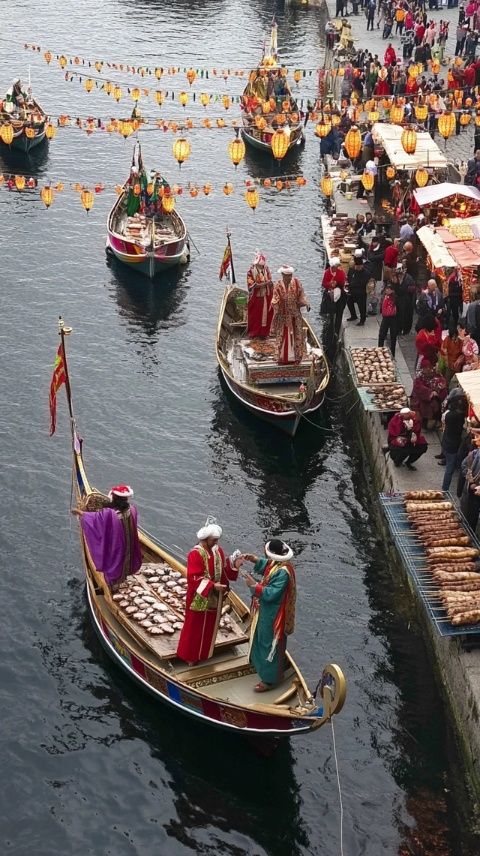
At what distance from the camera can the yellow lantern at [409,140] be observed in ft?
112

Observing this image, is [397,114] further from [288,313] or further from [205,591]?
[205,591]

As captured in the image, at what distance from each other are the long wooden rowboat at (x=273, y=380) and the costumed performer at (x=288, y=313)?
523mm

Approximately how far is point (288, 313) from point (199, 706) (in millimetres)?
11805

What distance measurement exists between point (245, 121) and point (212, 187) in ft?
21.3

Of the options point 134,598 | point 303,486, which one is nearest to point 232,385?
point 303,486

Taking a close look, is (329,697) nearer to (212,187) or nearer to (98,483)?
(98,483)

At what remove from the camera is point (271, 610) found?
17094 millimetres

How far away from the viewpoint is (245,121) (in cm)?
5003

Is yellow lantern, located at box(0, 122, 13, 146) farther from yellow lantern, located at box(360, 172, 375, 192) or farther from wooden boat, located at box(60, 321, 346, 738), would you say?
wooden boat, located at box(60, 321, 346, 738)

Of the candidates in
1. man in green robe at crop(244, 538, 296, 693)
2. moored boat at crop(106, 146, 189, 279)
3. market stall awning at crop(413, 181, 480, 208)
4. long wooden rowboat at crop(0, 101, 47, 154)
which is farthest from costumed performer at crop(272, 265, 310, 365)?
long wooden rowboat at crop(0, 101, 47, 154)

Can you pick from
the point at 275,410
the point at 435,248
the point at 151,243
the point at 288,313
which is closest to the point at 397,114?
the point at 151,243

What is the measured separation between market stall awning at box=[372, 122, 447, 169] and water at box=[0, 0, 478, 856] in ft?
14.2

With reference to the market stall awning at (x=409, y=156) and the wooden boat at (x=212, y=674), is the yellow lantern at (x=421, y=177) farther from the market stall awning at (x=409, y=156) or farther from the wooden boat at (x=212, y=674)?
the wooden boat at (x=212, y=674)

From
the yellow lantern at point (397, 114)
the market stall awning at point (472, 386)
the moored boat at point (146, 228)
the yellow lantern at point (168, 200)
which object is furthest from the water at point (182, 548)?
the yellow lantern at point (397, 114)
